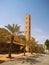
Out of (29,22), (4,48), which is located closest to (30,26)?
(29,22)

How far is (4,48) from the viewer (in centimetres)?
4491

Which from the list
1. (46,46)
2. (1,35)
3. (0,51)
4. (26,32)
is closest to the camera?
(1,35)

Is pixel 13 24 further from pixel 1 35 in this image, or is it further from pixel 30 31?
pixel 30 31

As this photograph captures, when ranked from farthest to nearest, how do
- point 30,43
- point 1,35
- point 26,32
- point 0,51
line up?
point 26,32
point 30,43
point 0,51
point 1,35

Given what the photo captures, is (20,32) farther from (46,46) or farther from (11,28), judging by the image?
(46,46)

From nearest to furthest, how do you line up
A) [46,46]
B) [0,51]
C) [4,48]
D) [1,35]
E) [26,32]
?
[1,35] → [0,51] → [4,48] → [26,32] → [46,46]

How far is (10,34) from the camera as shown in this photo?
32.5 m

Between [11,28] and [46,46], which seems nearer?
[11,28]

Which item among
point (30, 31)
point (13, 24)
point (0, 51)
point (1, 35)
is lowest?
point (0, 51)

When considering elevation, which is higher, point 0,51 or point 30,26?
point 30,26

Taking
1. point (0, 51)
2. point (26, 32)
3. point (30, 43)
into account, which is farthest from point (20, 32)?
point (26, 32)

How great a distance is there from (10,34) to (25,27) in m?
39.8

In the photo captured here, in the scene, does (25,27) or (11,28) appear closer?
(11,28)

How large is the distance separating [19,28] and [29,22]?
133ft
